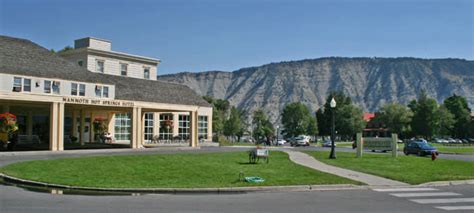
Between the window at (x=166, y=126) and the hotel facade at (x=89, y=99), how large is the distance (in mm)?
121

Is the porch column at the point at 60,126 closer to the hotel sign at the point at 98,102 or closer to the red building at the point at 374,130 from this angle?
the hotel sign at the point at 98,102

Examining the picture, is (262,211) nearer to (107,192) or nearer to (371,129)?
(107,192)

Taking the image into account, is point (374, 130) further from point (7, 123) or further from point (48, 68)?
point (7, 123)

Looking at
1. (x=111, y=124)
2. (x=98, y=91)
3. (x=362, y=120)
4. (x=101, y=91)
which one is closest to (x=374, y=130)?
(x=362, y=120)

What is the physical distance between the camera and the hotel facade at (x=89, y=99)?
119 ft

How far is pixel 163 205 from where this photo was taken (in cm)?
1292

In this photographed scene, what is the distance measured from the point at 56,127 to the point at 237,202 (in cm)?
2645

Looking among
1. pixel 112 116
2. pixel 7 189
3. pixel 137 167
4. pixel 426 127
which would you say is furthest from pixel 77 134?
pixel 426 127

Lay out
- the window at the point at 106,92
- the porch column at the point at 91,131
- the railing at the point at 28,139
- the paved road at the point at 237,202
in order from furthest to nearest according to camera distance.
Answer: the porch column at the point at 91,131 → the railing at the point at 28,139 → the window at the point at 106,92 → the paved road at the point at 237,202

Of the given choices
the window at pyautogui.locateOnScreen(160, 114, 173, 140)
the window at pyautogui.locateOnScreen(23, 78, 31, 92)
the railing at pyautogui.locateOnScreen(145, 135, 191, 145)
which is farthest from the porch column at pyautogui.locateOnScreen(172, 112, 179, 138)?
the window at pyautogui.locateOnScreen(23, 78, 31, 92)

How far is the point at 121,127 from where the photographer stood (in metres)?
58.0

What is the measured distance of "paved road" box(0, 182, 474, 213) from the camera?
40.3ft

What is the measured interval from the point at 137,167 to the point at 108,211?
10923 mm

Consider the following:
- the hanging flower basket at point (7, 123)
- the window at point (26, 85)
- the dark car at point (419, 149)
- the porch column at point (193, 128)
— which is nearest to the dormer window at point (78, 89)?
the window at point (26, 85)
